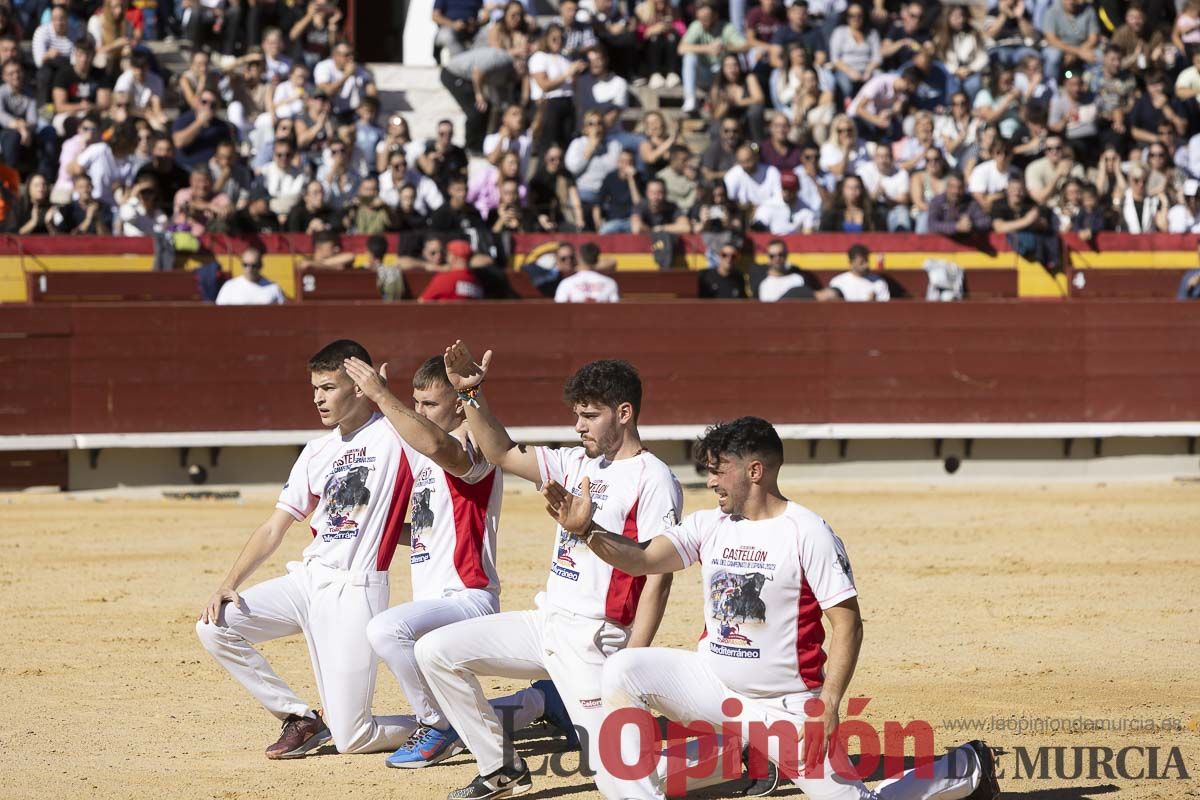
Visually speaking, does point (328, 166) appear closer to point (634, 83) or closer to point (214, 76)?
point (214, 76)

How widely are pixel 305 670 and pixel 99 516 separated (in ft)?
16.7

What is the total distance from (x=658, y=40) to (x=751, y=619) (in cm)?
1265

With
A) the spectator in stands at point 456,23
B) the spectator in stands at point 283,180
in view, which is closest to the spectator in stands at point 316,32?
the spectator in stands at point 456,23

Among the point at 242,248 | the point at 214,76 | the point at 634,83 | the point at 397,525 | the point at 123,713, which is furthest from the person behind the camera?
the point at 634,83

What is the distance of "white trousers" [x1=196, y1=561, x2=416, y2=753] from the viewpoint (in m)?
6.29

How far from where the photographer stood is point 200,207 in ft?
45.4

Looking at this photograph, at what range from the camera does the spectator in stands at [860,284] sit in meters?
14.5

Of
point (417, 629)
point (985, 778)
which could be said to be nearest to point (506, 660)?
point (417, 629)

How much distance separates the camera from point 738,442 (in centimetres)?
511

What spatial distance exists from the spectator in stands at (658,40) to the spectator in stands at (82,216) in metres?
5.87

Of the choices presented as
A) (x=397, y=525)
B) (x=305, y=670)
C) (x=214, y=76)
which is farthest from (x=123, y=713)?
(x=214, y=76)

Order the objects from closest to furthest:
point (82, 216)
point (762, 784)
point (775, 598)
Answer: point (775, 598) → point (762, 784) → point (82, 216)

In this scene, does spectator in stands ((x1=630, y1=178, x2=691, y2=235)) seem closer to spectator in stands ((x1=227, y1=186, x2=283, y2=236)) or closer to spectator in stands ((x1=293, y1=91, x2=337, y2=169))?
spectator in stands ((x1=293, y1=91, x2=337, y2=169))

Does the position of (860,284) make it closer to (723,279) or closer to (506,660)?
(723,279)
